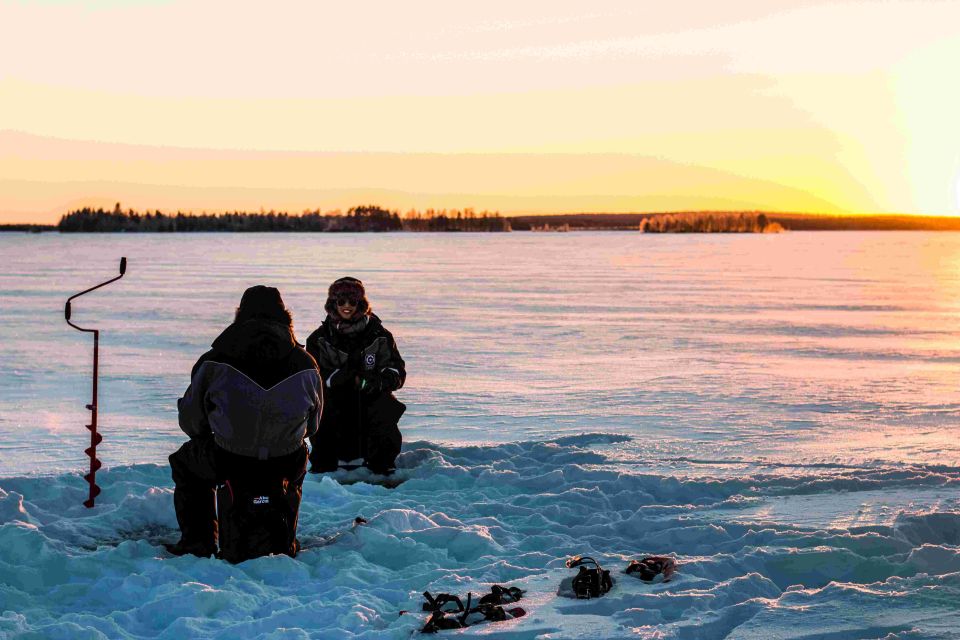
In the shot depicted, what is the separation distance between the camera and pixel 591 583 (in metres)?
5.89

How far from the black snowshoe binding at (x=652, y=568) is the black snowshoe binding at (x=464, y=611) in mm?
767


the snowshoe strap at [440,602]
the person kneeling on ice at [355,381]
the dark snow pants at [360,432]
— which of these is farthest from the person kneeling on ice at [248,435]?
the dark snow pants at [360,432]

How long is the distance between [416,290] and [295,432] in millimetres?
24477

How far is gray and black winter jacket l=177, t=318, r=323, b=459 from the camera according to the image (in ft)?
20.1

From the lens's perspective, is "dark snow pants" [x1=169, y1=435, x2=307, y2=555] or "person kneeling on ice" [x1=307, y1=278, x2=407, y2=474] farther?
"person kneeling on ice" [x1=307, y1=278, x2=407, y2=474]

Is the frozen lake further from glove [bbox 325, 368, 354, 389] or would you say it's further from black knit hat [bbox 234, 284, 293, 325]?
black knit hat [bbox 234, 284, 293, 325]

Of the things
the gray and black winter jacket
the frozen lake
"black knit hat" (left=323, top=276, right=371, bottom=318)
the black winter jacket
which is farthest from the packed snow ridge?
"black knit hat" (left=323, top=276, right=371, bottom=318)

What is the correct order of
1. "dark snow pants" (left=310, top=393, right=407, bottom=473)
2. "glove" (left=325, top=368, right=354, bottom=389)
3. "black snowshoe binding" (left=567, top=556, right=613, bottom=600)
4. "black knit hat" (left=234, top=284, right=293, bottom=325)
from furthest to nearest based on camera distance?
"dark snow pants" (left=310, top=393, right=407, bottom=473)
"glove" (left=325, top=368, right=354, bottom=389)
"black knit hat" (left=234, top=284, right=293, bottom=325)
"black snowshoe binding" (left=567, top=556, right=613, bottom=600)

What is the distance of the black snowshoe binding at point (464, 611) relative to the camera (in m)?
5.39

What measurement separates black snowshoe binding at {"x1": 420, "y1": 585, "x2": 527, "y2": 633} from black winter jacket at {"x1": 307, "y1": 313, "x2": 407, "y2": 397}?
119 inches

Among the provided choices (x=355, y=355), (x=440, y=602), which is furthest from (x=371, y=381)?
(x=440, y=602)

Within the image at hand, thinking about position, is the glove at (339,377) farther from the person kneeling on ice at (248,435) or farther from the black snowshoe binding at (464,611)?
the black snowshoe binding at (464,611)

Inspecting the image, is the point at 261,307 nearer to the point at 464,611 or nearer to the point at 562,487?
the point at 464,611

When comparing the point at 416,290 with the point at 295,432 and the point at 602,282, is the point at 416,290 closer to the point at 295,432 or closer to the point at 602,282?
the point at 602,282
